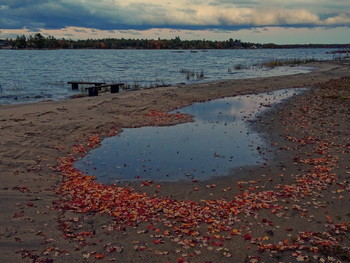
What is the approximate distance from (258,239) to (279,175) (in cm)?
509

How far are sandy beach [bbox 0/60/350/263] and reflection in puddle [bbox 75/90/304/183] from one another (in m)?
0.78

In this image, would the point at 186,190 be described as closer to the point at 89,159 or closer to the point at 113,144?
the point at 89,159

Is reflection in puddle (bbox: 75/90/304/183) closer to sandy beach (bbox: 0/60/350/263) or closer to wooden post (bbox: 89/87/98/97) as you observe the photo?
sandy beach (bbox: 0/60/350/263)

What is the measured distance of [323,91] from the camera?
110ft

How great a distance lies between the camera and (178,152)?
635 inches

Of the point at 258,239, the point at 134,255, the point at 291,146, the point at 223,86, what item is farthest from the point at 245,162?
the point at 223,86

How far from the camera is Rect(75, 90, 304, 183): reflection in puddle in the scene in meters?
13.6

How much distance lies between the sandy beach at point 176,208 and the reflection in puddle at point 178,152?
78 centimetres

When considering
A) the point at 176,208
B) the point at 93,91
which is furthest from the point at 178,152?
the point at 93,91

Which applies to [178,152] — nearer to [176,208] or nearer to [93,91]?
[176,208]

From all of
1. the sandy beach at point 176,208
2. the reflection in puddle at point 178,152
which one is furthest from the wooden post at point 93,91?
the sandy beach at point 176,208

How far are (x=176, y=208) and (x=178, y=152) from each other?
5904 millimetres

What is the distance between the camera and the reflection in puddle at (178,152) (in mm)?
13632

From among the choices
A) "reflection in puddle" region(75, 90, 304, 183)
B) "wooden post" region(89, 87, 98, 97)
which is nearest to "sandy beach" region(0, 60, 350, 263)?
"reflection in puddle" region(75, 90, 304, 183)
